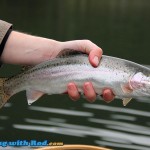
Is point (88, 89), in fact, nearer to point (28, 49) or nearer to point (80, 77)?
point (80, 77)

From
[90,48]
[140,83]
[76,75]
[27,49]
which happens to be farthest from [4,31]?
[140,83]

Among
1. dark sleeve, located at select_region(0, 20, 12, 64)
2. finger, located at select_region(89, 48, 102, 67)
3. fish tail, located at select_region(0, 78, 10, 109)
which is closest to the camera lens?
finger, located at select_region(89, 48, 102, 67)

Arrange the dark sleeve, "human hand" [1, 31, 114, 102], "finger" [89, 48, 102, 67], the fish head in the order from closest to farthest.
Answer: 1. the fish head
2. "finger" [89, 48, 102, 67]
3. the dark sleeve
4. "human hand" [1, 31, 114, 102]

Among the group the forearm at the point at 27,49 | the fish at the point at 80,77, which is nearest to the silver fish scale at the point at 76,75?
the fish at the point at 80,77

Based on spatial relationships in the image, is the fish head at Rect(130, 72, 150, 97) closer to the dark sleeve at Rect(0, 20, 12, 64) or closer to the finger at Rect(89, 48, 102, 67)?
the finger at Rect(89, 48, 102, 67)

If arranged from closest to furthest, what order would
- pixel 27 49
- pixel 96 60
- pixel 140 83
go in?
pixel 140 83 < pixel 96 60 < pixel 27 49

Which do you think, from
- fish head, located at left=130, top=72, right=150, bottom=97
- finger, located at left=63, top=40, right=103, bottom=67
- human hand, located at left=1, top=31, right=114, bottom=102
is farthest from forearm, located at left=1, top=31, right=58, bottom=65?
fish head, located at left=130, top=72, right=150, bottom=97
